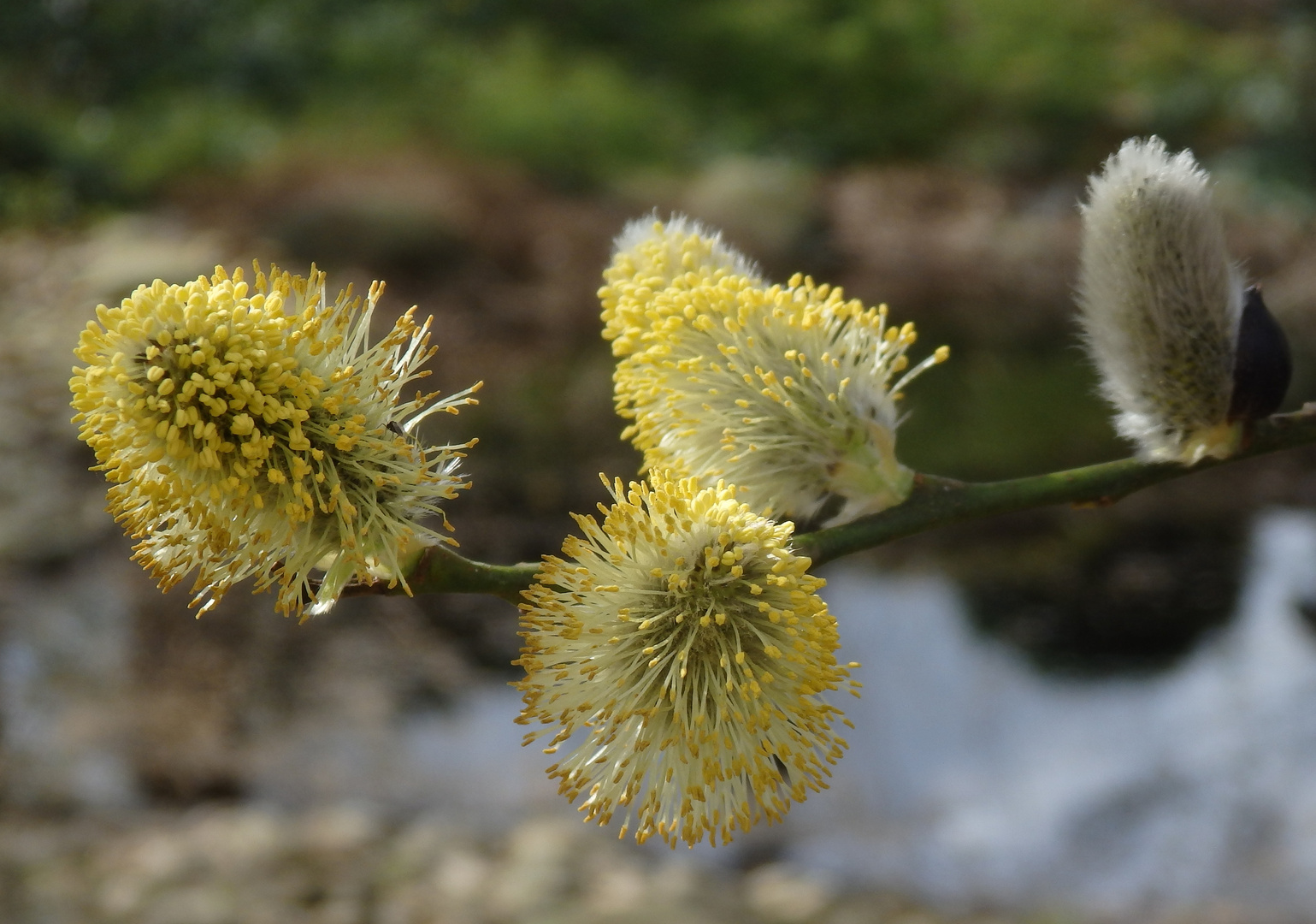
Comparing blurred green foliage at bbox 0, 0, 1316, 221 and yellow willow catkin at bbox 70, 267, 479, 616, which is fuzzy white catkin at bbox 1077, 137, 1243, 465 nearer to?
yellow willow catkin at bbox 70, 267, 479, 616

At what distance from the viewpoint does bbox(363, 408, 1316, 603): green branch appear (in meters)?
0.57

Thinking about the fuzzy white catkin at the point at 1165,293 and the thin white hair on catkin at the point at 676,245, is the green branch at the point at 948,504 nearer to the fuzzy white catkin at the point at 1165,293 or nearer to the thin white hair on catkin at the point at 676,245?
the fuzzy white catkin at the point at 1165,293

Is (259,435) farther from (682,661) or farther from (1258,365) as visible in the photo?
(1258,365)

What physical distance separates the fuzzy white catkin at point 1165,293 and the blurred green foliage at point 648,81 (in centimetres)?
707

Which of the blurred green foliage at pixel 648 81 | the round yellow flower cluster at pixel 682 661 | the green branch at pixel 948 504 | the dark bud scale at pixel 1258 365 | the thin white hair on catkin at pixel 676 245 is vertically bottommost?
the round yellow flower cluster at pixel 682 661

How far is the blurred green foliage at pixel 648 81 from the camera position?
755 cm

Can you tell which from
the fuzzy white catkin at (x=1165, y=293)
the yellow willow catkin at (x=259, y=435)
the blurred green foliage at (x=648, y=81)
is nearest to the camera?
the yellow willow catkin at (x=259, y=435)

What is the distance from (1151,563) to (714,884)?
7.88ft

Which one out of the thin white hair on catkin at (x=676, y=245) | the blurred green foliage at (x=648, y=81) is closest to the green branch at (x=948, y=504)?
the thin white hair on catkin at (x=676, y=245)

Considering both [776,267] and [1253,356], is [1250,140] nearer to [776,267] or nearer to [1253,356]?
[776,267]

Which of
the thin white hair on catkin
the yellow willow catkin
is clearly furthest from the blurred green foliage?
the yellow willow catkin

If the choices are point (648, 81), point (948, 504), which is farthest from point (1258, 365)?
point (648, 81)

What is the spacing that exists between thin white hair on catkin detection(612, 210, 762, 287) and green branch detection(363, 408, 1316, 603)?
0.59 feet

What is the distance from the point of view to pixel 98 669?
183 inches
